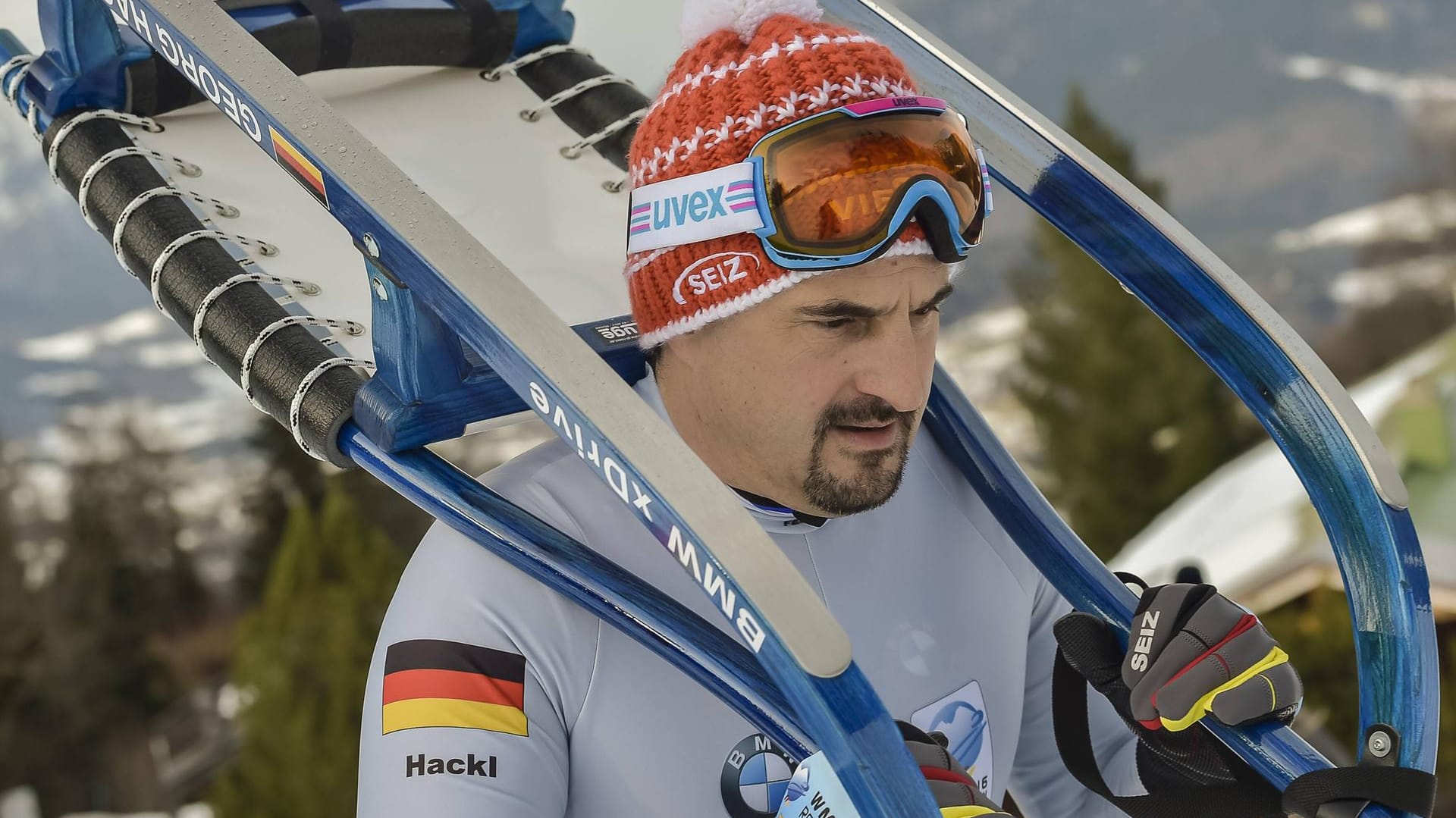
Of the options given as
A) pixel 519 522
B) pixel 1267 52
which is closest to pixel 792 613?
pixel 519 522

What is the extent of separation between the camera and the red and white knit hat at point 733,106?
1.19 meters

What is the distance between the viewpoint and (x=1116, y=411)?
33.0 ft

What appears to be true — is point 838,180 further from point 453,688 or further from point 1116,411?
point 1116,411

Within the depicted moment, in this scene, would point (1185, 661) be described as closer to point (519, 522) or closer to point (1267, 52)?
point (519, 522)

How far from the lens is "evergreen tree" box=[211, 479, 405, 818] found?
21.1 ft

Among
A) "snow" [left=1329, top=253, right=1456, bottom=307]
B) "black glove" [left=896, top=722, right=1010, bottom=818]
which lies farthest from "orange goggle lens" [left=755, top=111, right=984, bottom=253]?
"snow" [left=1329, top=253, right=1456, bottom=307]

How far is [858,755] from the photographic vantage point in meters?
0.84

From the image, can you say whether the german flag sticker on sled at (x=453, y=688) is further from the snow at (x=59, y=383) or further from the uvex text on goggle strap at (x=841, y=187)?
the snow at (x=59, y=383)

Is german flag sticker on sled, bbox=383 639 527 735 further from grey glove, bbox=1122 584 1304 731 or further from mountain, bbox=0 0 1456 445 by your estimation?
mountain, bbox=0 0 1456 445

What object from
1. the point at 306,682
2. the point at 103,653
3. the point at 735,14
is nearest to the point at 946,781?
the point at 735,14

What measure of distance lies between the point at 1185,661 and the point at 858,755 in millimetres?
471

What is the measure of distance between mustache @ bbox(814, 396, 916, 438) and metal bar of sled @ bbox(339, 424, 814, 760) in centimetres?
21

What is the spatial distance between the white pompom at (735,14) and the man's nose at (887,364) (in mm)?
299

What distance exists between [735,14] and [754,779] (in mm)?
687
